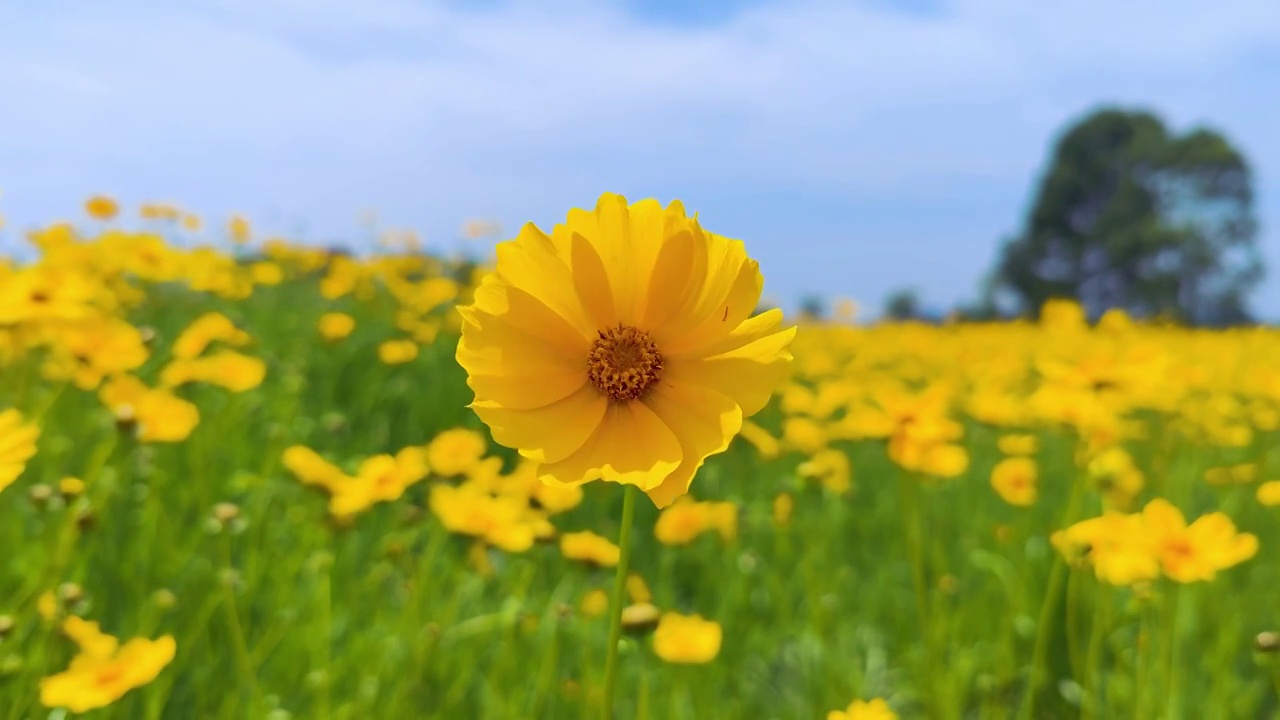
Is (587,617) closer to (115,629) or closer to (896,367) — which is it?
(115,629)

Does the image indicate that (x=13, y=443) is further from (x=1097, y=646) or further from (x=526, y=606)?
(x=1097, y=646)

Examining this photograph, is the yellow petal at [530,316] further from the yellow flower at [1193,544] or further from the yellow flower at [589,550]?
the yellow flower at [1193,544]

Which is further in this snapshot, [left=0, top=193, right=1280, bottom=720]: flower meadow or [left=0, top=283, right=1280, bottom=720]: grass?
[left=0, top=283, right=1280, bottom=720]: grass

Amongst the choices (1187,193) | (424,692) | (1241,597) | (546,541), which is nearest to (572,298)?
(546,541)

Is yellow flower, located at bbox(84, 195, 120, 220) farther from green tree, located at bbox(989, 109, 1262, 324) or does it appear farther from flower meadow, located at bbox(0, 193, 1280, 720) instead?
green tree, located at bbox(989, 109, 1262, 324)

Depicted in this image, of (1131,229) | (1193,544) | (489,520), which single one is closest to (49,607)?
(489,520)

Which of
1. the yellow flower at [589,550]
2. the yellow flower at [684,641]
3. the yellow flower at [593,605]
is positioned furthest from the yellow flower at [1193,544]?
the yellow flower at [593,605]

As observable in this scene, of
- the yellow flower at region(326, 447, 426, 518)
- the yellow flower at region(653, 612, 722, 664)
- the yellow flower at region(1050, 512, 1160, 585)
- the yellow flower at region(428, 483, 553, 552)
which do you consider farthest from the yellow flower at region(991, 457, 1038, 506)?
the yellow flower at region(326, 447, 426, 518)
